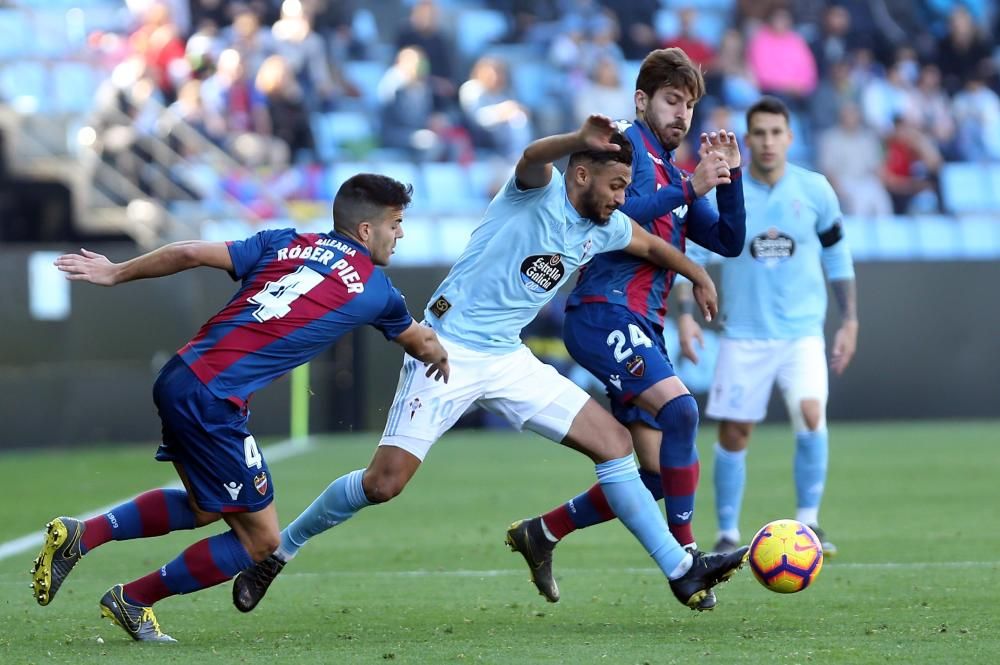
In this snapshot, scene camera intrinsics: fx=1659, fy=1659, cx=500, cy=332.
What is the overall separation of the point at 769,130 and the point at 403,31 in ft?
36.3

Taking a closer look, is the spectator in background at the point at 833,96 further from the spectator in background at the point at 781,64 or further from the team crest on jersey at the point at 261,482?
the team crest on jersey at the point at 261,482

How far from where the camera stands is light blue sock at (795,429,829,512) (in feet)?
28.3

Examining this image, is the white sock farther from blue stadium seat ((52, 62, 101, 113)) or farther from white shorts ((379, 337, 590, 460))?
blue stadium seat ((52, 62, 101, 113))

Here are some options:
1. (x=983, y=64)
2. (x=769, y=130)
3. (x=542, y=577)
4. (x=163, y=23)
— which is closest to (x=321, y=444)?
(x=163, y=23)

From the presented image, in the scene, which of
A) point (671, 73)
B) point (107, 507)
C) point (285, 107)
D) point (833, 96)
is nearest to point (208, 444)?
point (671, 73)

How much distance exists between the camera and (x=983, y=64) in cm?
2106

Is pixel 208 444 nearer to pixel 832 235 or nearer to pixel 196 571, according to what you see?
pixel 196 571

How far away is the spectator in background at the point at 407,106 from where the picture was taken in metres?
18.1

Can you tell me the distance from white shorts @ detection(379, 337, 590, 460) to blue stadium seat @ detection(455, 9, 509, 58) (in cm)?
1387

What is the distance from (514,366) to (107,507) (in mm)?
4883

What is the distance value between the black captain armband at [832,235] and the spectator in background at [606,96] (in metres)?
9.58

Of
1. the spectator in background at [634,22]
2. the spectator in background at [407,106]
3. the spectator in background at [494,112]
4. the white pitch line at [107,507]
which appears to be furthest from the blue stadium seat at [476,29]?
the white pitch line at [107,507]

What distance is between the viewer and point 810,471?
8.64m

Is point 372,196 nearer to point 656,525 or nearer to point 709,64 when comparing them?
point 656,525
